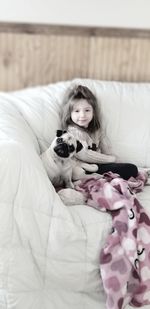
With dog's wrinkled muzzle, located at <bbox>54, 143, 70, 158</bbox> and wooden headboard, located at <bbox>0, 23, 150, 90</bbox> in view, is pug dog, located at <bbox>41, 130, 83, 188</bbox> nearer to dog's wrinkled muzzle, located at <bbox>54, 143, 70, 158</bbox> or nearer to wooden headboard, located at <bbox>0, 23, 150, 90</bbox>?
dog's wrinkled muzzle, located at <bbox>54, 143, 70, 158</bbox>

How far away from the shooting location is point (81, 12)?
7.11ft

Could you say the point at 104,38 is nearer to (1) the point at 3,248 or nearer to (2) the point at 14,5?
(2) the point at 14,5

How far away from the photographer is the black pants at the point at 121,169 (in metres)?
1.88

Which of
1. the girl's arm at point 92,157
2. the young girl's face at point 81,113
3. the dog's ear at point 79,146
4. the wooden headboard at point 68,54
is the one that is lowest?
the girl's arm at point 92,157

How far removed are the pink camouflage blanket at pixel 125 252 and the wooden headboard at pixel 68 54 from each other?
86 cm

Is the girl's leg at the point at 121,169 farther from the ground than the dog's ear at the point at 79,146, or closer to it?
closer to it

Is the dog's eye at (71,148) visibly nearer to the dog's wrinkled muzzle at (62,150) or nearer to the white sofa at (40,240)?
the dog's wrinkled muzzle at (62,150)

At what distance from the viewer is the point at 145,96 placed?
2141 mm

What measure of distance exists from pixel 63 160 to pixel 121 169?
0.94 ft

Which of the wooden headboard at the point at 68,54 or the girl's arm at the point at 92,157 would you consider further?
the wooden headboard at the point at 68,54

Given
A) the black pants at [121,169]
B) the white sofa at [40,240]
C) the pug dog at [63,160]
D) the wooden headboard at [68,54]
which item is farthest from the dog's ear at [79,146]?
the wooden headboard at [68,54]

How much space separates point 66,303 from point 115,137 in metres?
0.86

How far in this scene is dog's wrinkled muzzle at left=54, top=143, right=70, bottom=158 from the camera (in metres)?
1.69

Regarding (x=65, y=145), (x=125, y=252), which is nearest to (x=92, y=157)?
(x=65, y=145)
